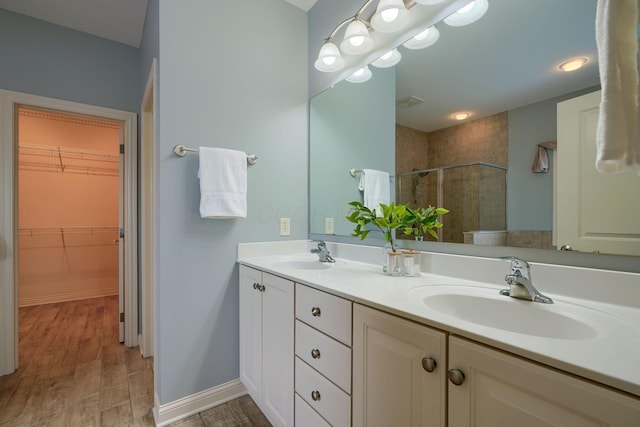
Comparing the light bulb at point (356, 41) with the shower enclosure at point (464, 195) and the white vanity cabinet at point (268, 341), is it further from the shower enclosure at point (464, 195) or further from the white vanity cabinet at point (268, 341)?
the white vanity cabinet at point (268, 341)

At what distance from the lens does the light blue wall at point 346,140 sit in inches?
62.7

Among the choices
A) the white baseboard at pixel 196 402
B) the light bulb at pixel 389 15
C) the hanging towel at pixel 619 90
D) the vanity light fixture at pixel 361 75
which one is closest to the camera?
the hanging towel at pixel 619 90

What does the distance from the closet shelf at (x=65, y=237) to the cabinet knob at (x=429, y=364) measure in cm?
353

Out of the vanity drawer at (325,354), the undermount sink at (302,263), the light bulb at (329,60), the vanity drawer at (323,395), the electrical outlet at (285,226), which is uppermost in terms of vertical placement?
the light bulb at (329,60)

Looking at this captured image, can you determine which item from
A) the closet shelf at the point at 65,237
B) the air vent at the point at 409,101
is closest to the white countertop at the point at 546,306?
the air vent at the point at 409,101

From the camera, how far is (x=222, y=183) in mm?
1566

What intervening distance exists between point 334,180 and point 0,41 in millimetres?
2493

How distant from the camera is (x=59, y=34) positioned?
217 cm

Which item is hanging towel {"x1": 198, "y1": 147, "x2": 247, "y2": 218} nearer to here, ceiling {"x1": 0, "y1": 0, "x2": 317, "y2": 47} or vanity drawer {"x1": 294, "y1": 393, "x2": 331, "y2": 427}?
vanity drawer {"x1": 294, "y1": 393, "x2": 331, "y2": 427}

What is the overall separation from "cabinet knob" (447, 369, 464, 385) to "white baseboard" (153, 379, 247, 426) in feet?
4.82

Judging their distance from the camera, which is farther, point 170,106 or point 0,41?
point 0,41

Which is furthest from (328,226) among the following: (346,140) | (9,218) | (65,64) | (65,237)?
(65,237)

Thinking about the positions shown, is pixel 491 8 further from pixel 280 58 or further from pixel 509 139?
pixel 280 58

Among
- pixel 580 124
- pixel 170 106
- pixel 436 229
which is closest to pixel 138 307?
pixel 170 106
